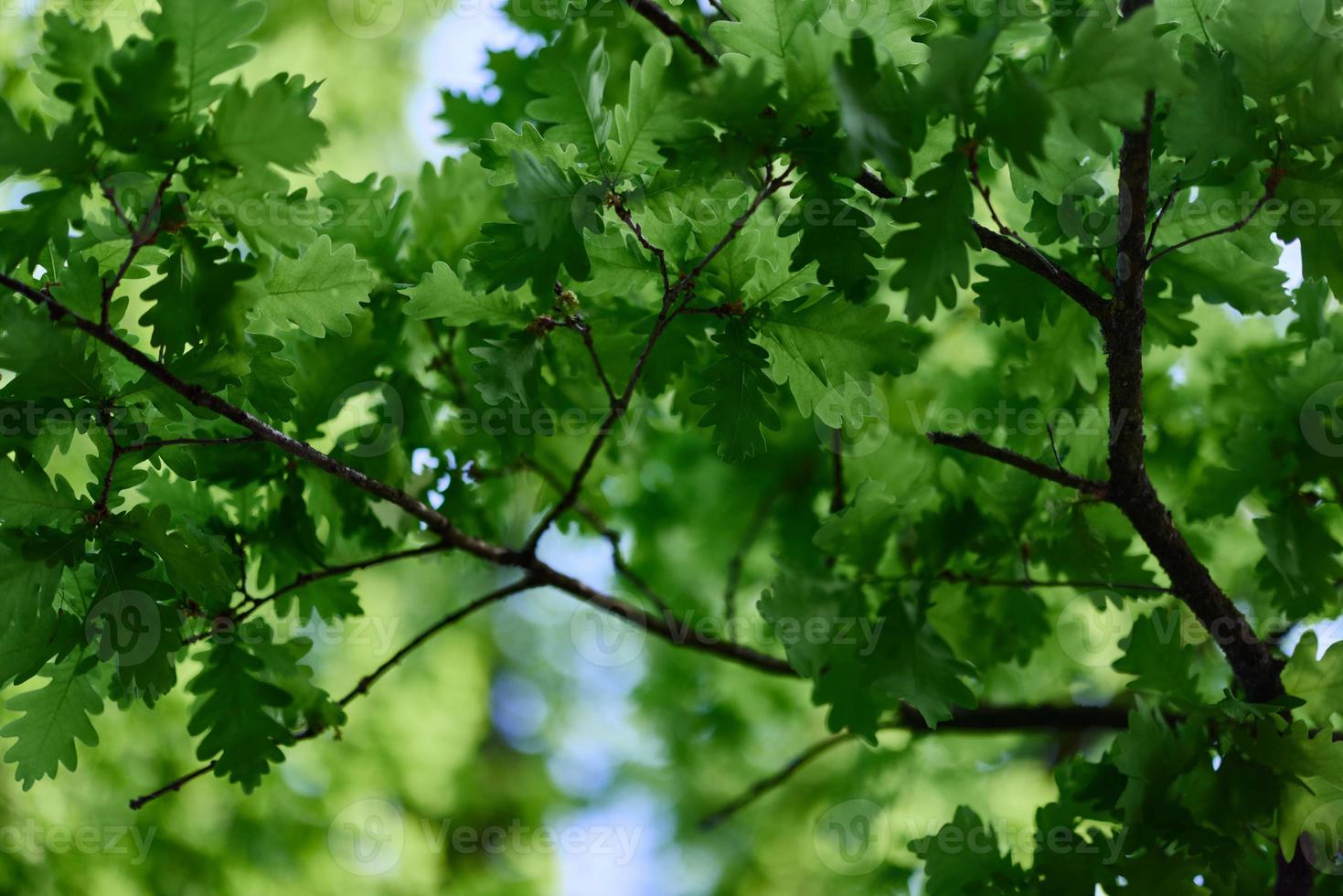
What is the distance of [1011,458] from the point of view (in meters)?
1.31

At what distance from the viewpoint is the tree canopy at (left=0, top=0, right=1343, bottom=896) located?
1.04m

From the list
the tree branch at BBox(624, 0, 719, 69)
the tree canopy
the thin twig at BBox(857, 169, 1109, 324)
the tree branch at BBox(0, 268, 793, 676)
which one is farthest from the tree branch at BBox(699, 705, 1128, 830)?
the tree branch at BBox(624, 0, 719, 69)

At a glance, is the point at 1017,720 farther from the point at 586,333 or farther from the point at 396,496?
the point at 396,496

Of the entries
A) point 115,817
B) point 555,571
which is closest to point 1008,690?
point 555,571

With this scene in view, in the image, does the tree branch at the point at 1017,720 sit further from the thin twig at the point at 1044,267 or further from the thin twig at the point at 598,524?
the thin twig at the point at 1044,267

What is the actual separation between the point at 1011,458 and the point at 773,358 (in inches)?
13.3

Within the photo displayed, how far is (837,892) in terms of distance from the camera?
3400 mm

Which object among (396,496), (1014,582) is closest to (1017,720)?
(1014,582)

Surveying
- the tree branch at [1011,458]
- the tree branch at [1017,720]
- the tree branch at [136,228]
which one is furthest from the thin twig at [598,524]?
the tree branch at [136,228]

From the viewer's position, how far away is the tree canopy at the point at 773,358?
1.04m

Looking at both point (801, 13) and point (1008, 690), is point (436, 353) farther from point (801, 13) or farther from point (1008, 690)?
point (1008, 690)

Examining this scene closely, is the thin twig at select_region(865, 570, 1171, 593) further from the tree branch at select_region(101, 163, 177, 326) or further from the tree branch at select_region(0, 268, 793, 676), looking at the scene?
the tree branch at select_region(101, 163, 177, 326)

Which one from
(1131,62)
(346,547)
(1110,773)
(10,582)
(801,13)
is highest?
(801,13)

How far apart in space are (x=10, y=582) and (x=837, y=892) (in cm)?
292
